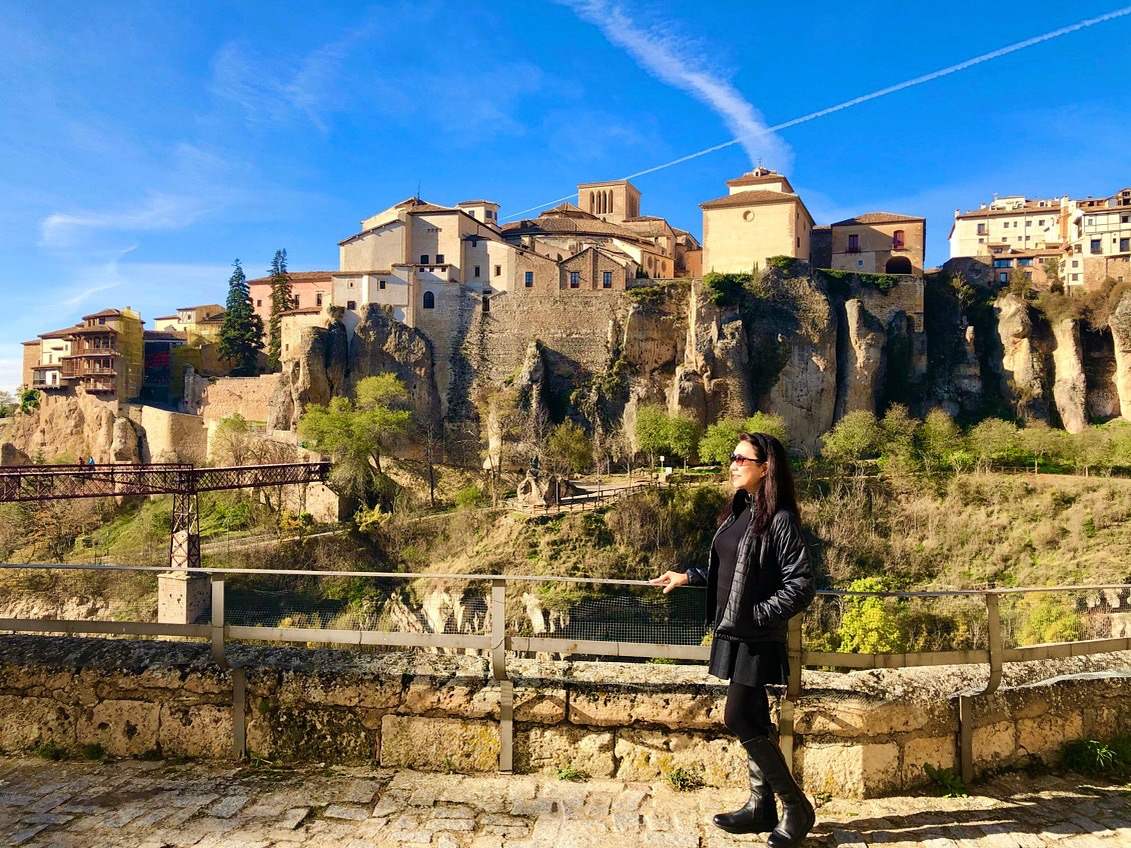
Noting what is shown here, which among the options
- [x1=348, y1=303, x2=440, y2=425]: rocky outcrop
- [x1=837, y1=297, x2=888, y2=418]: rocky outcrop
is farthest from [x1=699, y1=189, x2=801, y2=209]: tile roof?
[x1=348, y1=303, x2=440, y2=425]: rocky outcrop

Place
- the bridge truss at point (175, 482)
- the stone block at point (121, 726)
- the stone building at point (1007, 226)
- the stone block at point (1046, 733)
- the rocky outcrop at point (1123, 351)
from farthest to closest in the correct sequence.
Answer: the stone building at point (1007, 226) → the rocky outcrop at point (1123, 351) → the bridge truss at point (175, 482) → the stone block at point (121, 726) → the stone block at point (1046, 733)

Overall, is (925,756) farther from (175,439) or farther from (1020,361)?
(175,439)

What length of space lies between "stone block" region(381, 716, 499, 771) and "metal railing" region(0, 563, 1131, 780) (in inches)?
4.0

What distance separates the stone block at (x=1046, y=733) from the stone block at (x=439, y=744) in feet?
9.12

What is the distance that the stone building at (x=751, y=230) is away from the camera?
43188 mm

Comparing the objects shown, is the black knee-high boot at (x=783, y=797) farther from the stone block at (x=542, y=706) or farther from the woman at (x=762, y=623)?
the stone block at (x=542, y=706)

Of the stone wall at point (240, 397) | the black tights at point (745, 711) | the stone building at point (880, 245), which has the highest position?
the stone building at point (880, 245)

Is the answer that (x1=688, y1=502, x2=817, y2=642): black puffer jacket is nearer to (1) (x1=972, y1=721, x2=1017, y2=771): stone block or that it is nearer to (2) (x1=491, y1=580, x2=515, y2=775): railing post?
(2) (x1=491, y1=580, x2=515, y2=775): railing post

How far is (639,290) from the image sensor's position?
4247cm

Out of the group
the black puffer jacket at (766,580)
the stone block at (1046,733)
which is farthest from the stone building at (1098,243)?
the black puffer jacket at (766,580)

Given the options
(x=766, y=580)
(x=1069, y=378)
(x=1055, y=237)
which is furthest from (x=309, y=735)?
(x=1055, y=237)

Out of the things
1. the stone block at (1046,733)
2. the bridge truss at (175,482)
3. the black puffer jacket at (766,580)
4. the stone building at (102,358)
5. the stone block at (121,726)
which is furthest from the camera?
the stone building at (102,358)

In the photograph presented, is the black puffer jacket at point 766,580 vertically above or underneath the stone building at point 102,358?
underneath

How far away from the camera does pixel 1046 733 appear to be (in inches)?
163
